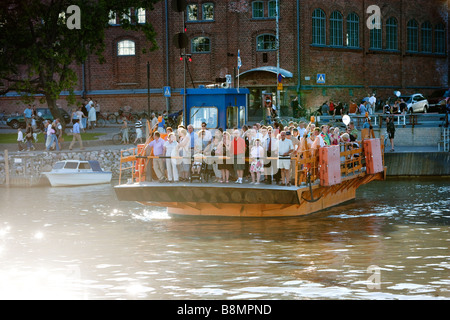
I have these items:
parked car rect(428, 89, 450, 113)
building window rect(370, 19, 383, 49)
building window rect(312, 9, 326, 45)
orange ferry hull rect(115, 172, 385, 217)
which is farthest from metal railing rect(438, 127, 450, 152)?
building window rect(370, 19, 383, 49)

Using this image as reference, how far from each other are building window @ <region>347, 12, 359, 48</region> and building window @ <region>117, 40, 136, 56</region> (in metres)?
15.8

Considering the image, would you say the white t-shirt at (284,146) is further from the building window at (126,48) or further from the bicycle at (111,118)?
the building window at (126,48)

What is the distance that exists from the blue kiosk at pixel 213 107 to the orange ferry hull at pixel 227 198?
9.63ft

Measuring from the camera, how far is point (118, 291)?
15359 millimetres

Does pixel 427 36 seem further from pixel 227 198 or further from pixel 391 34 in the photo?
pixel 227 198

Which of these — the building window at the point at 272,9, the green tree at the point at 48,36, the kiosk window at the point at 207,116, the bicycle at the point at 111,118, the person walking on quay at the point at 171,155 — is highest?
the building window at the point at 272,9

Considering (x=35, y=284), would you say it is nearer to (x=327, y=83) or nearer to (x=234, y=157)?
(x=234, y=157)

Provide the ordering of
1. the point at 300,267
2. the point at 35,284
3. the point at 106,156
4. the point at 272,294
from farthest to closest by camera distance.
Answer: the point at 106,156 → the point at 300,267 → the point at 35,284 → the point at 272,294

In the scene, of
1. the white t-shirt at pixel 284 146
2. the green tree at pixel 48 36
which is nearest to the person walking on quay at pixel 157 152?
the white t-shirt at pixel 284 146

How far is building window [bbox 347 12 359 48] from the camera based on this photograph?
57.8 metres

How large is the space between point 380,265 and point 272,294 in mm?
3637

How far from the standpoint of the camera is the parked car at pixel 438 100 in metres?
53.5

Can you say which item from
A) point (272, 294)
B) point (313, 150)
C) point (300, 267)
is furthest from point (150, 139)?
point (272, 294)

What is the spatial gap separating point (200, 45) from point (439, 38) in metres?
21.3
